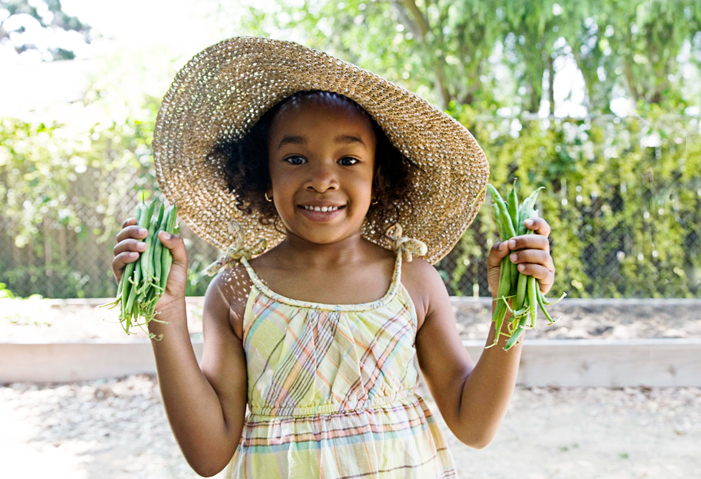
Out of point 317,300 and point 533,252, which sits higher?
point 533,252

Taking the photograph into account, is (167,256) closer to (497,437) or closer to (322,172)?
(322,172)

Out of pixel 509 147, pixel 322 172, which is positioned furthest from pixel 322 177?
pixel 509 147

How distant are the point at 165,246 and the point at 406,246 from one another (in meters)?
0.76

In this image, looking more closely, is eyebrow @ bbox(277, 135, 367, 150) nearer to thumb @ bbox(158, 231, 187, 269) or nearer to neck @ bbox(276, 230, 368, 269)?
neck @ bbox(276, 230, 368, 269)

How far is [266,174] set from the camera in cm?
200

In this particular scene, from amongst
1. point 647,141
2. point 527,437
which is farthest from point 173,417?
point 647,141

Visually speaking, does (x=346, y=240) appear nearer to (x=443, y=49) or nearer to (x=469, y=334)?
(x=469, y=334)

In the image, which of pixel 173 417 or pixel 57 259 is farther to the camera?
pixel 57 259

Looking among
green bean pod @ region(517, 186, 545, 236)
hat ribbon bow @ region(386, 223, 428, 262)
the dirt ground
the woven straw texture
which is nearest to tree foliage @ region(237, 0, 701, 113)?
the dirt ground

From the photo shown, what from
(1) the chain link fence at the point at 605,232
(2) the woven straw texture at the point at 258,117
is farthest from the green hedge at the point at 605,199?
(2) the woven straw texture at the point at 258,117

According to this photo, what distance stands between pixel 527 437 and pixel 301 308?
316 cm

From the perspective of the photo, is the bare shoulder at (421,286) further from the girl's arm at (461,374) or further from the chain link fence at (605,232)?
the chain link fence at (605,232)

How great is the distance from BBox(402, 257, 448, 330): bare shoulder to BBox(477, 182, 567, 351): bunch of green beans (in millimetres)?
249

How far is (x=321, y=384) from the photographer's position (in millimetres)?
1622
